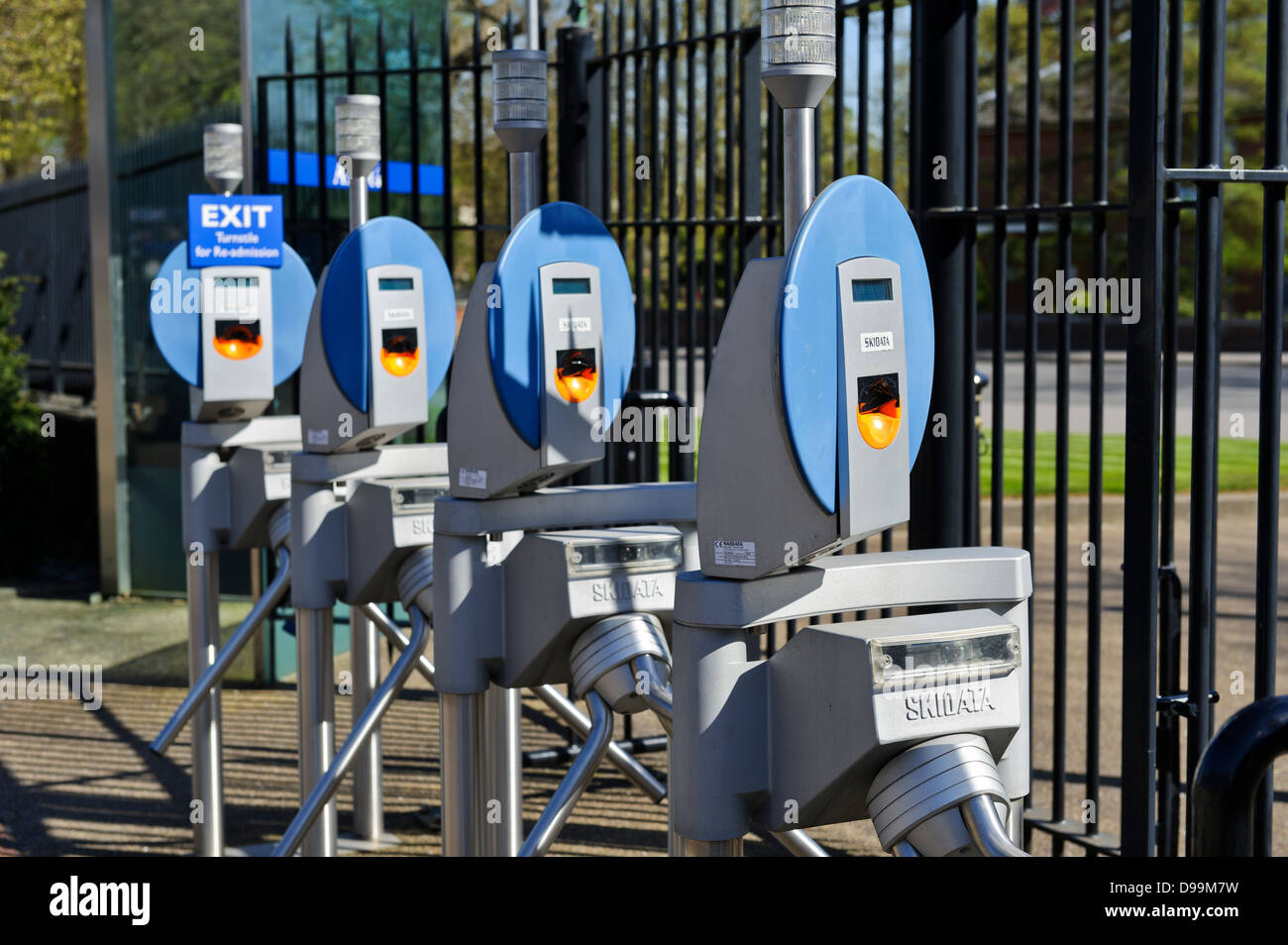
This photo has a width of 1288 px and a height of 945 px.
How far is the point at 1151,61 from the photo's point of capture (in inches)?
100

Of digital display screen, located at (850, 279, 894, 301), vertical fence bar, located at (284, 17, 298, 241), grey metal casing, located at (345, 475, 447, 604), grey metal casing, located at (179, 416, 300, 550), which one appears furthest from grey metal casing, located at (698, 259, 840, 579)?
vertical fence bar, located at (284, 17, 298, 241)

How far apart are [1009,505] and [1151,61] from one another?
9.98 meters

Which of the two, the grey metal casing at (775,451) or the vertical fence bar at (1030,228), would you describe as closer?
the grey metal casing at (775,451)

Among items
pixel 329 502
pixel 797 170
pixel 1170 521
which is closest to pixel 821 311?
pixel 797 170

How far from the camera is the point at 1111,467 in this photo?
1398 cm

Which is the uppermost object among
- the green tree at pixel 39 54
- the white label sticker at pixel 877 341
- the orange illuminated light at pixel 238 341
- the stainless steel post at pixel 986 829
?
the green tree at pixel 39 54

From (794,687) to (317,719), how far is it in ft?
8.10

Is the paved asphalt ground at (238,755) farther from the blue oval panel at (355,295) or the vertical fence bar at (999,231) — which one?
the blue oval panel at (355,295)

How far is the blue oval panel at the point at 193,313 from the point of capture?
469cm

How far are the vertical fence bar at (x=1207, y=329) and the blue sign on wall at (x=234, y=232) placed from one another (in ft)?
9.50

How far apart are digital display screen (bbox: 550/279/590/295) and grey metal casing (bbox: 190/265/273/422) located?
188 centimetres

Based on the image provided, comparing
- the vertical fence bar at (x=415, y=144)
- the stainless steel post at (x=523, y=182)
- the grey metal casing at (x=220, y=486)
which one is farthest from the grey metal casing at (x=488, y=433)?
the vertical fence bar at (x=415, y=144)
